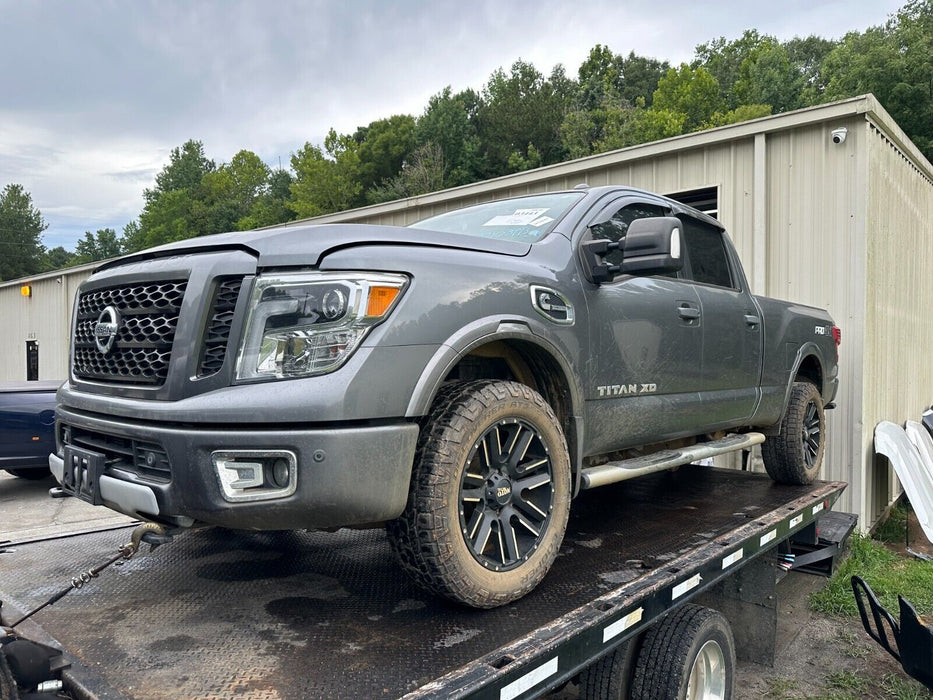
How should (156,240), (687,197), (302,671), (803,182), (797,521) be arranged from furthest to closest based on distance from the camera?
(156,240) < (687,197) < (803,182) < (797,521) < (302,671)

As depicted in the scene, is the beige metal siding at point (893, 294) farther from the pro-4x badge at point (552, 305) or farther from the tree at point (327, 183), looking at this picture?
the tree at point (327, 183)

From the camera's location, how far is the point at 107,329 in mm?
2328

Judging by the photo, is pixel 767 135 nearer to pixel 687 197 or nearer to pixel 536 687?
pixel 687 197

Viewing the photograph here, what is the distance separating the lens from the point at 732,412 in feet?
12.4

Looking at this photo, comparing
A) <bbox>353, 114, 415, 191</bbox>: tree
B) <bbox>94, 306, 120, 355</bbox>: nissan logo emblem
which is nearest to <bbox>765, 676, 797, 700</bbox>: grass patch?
<bbox>94, 306, 120, 355</bbox>: nissan logo emblem

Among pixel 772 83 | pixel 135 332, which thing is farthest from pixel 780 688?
pixel 772 83

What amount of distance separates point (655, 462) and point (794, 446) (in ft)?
6.16

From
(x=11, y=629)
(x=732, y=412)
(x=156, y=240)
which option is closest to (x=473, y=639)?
(x=11, y=629)

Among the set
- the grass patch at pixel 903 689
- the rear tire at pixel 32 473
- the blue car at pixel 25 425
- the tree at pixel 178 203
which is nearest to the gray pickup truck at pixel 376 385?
the grass patch at pixel 903 689

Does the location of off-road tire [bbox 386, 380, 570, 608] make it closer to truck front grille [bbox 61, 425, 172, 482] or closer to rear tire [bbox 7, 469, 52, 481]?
truck front grille [bbox 61, 425, 172, 482]

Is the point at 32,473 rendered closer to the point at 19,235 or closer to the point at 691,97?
the point at 691,97

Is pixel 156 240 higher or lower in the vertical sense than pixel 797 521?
higher

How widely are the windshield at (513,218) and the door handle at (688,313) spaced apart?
0.73m

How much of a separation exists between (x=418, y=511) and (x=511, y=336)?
669 millimetres
